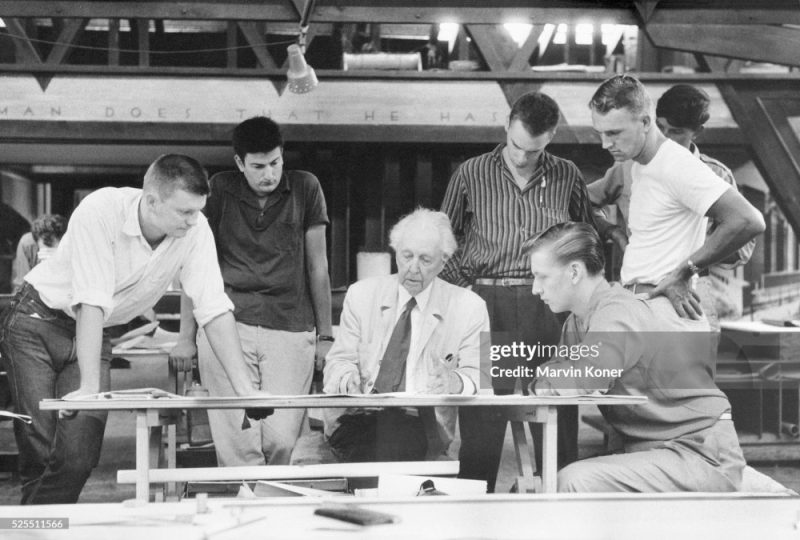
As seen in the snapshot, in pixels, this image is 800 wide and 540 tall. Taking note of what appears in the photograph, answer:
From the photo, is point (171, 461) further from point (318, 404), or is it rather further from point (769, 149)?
point (769, 149)

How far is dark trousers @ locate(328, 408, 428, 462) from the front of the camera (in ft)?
9.84

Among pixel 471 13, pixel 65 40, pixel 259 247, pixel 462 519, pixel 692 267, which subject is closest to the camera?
pixel 462 519

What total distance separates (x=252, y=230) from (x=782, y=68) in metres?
2.38

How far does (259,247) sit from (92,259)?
0.68m

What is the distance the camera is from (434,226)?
3041 mm

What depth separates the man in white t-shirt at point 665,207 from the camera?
2895 mm

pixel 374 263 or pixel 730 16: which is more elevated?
pixel 730 16

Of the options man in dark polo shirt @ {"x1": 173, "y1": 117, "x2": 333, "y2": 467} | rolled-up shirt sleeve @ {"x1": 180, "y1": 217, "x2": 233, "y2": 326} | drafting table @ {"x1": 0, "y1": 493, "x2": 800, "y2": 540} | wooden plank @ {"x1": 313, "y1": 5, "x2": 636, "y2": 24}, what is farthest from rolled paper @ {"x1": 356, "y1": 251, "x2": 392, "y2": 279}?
drafting table @ {"x1": 0, "y1": 493, "x2": 800, "y2": 540}

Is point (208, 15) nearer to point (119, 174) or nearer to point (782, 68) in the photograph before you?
point (119, 174)

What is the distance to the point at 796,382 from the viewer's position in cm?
477

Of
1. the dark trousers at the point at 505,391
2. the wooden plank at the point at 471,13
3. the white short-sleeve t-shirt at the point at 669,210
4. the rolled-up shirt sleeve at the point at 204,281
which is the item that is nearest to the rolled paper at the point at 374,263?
the dark trousers at the point at 505,391

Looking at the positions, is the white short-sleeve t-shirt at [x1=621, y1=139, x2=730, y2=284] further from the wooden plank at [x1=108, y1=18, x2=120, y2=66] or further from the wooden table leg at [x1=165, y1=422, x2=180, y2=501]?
the wooden plank at [x1=108, y1=18, x2=120, y2=66]

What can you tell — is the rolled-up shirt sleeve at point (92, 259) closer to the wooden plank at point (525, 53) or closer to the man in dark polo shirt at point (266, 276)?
the man in dark polo shirt at point (266, 276)

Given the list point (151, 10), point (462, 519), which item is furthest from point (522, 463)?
point (151, 10)
